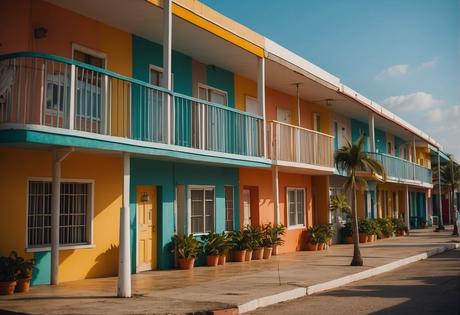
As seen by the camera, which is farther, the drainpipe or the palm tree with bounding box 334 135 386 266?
the palm tree with bounding box 334 135 386 266

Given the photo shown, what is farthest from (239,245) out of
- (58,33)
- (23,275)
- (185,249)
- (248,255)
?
(58,33)

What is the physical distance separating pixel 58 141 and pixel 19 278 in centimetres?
294

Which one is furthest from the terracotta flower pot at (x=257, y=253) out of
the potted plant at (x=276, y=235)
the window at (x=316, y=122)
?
the window at (x=316, y=122)

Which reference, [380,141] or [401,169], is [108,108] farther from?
[380,141]

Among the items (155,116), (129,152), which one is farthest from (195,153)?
(129,152)

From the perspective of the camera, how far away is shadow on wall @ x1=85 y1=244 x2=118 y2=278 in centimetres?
1268

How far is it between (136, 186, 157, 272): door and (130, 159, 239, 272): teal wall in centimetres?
13

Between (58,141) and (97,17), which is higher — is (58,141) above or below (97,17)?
below

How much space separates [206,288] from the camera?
11.2m

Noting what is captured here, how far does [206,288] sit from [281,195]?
395 inches

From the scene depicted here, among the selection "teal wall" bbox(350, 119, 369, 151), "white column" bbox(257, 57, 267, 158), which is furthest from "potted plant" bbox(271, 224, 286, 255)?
"teal wall" bbox(350, 119, 369, 151)

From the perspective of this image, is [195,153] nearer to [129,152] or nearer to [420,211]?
[129,152]

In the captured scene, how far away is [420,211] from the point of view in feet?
149

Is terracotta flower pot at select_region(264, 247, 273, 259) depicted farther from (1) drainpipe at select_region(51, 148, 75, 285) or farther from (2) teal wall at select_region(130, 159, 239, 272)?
(1) drainpipe at select_region(51, 148, 75, 285)
